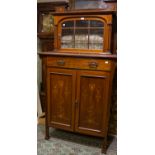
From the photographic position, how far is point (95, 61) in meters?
2.10

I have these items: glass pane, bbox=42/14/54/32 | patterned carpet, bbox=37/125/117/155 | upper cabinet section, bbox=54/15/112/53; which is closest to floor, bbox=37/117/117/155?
patterned carpet, bbox=37/125/117/155

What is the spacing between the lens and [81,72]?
7.21 ft

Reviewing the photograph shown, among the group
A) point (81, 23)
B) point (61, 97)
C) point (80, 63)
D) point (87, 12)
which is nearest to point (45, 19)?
point (81, 23)

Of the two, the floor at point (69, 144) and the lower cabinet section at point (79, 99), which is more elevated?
the lower cabinet section at point (79, 99)

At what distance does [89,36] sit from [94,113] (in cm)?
91

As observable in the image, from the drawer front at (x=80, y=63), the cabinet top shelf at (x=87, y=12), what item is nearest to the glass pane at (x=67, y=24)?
the cabinet top shelf at (x=87, y=12)

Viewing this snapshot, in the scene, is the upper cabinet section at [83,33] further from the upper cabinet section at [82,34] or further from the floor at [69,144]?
the floor at [69,144]

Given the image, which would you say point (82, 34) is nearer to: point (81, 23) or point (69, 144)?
point (81, 23)

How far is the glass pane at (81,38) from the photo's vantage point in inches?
94.3

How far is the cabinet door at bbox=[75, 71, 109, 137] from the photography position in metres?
2.14

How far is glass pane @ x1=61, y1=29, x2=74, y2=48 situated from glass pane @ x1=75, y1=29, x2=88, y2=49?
63 millimetres

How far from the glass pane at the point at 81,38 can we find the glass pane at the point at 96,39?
62 mm
